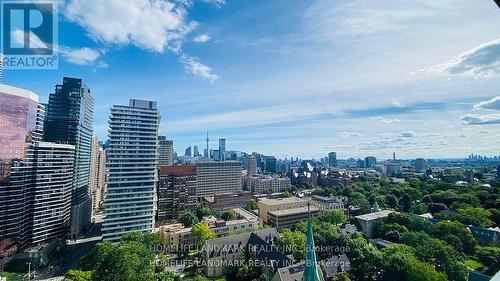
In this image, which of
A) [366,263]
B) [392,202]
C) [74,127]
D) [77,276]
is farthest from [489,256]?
[74,127]

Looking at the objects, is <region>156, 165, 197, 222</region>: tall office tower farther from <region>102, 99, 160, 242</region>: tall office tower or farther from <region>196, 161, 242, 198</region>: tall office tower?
<region>196, 161, 242, 198</region>: tall office tower

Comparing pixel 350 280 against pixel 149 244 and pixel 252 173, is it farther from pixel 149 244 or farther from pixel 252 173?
pixel 252 173

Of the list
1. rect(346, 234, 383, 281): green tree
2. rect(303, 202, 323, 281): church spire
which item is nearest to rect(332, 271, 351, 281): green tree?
rect(346, 234, 383, 281): green tree

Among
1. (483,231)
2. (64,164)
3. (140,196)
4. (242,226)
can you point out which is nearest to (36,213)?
(64,164)

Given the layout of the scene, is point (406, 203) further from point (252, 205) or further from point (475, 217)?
point (252, 205)

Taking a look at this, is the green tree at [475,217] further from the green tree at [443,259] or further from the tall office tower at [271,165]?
the tall office tower at [271,165]

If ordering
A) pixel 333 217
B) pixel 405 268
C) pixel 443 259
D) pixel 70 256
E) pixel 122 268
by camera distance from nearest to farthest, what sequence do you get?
pixel 122 268
pixel 405 268
pixel 443 259
pixel 70 256
pixel 333 217
